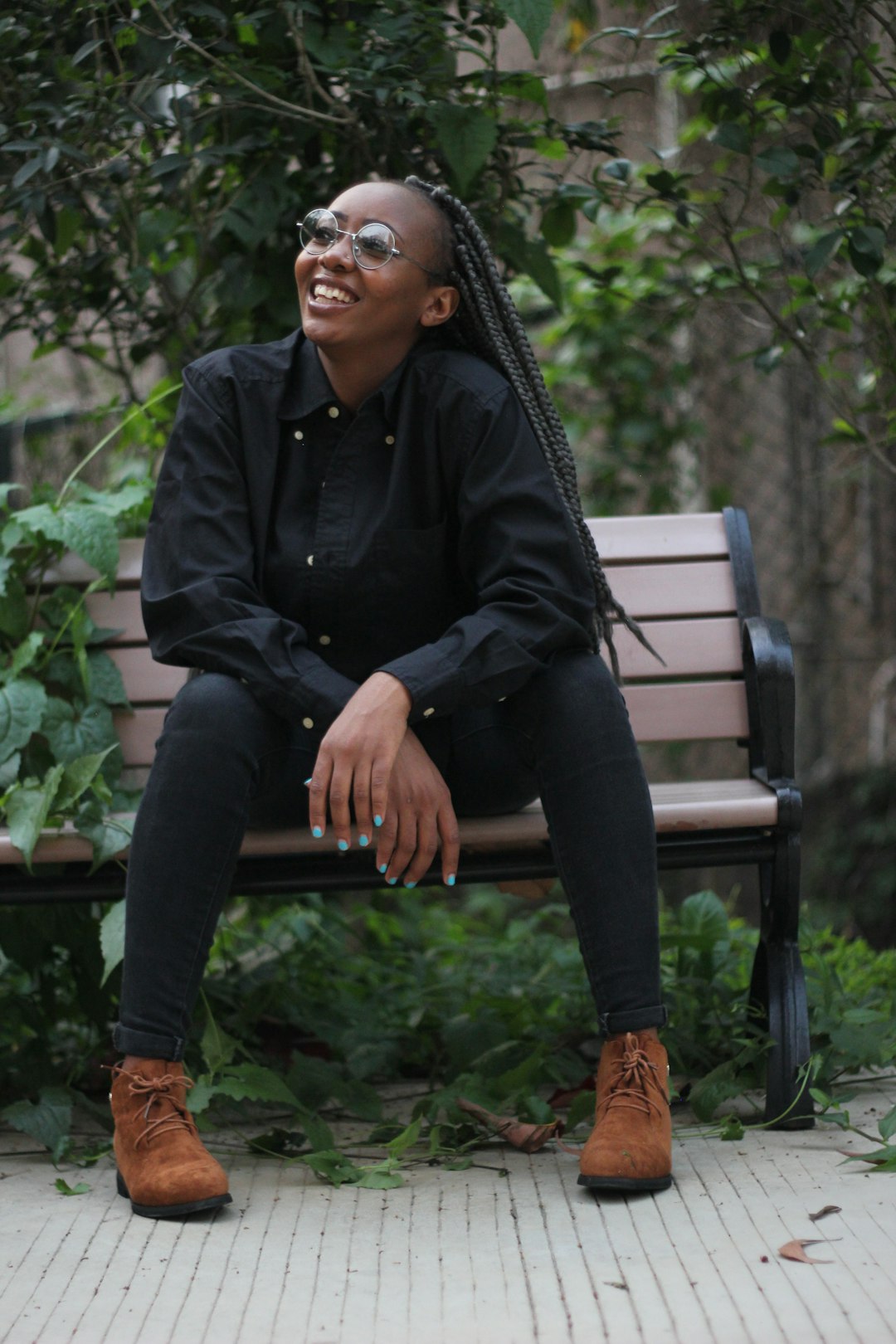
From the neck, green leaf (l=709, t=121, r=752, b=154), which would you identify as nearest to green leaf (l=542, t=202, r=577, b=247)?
green leaf (l=709, t=121, r=752, b=154)

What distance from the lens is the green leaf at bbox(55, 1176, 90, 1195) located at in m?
2.31

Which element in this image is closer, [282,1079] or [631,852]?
[631,852]

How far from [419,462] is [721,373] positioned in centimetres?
348

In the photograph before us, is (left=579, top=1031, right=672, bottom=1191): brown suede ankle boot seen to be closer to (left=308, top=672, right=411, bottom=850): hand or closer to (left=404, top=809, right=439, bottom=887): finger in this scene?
(left=404, top=809, right=439, bottom=887): finger

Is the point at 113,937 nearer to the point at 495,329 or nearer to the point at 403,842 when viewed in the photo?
the point at 403,842

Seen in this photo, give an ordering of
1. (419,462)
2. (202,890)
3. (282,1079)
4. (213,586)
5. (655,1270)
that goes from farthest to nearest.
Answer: (282,1079), (419,462), (213,586), (202,890), (655,1270)

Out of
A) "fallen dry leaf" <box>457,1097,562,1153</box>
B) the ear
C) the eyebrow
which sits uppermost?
the eyebrow

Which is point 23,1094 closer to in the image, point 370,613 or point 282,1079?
point 282,1079

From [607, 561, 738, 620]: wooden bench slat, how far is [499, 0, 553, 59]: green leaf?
39.8 inches

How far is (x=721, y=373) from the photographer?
5.79 metres

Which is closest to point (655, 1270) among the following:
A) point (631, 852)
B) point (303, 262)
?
point (631, 852)

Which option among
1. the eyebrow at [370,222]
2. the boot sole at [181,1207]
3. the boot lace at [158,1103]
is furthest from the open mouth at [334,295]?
the boot sole at [181,1207]

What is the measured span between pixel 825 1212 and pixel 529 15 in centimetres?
204

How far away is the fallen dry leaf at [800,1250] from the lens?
1942mm
